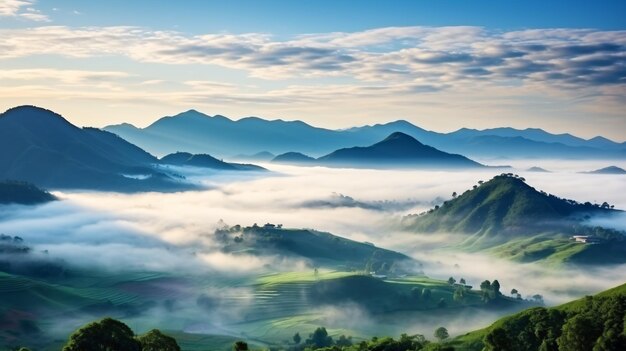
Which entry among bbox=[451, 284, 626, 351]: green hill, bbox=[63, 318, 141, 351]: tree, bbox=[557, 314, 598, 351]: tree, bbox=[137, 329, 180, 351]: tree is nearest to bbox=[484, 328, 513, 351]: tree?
bbox=[451, 284, 626, 351]: green hill

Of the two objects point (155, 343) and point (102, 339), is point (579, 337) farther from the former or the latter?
point (102, 339)

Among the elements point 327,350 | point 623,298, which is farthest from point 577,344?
point 327,350

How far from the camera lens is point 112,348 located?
79.3m

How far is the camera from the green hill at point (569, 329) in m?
82.8

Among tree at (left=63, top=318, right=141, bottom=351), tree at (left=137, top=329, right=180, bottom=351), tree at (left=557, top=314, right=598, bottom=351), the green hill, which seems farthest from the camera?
tree at (left=557, top=314, right=598, bottom=351)

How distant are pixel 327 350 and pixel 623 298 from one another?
154 ft

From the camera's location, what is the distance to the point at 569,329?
84.8m

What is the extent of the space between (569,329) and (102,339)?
5683cm

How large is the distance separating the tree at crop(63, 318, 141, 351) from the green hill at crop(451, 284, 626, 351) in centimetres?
4713

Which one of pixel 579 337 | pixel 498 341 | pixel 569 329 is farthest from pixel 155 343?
pixel 579 337

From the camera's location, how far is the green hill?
8281 centimetres

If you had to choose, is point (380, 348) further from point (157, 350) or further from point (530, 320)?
point (157, 350)

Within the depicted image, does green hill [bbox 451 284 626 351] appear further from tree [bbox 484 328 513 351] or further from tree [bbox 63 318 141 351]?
tree [bbox 63 318 141 351]

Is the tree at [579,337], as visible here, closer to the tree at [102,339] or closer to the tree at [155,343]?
the tree at [155,343]
